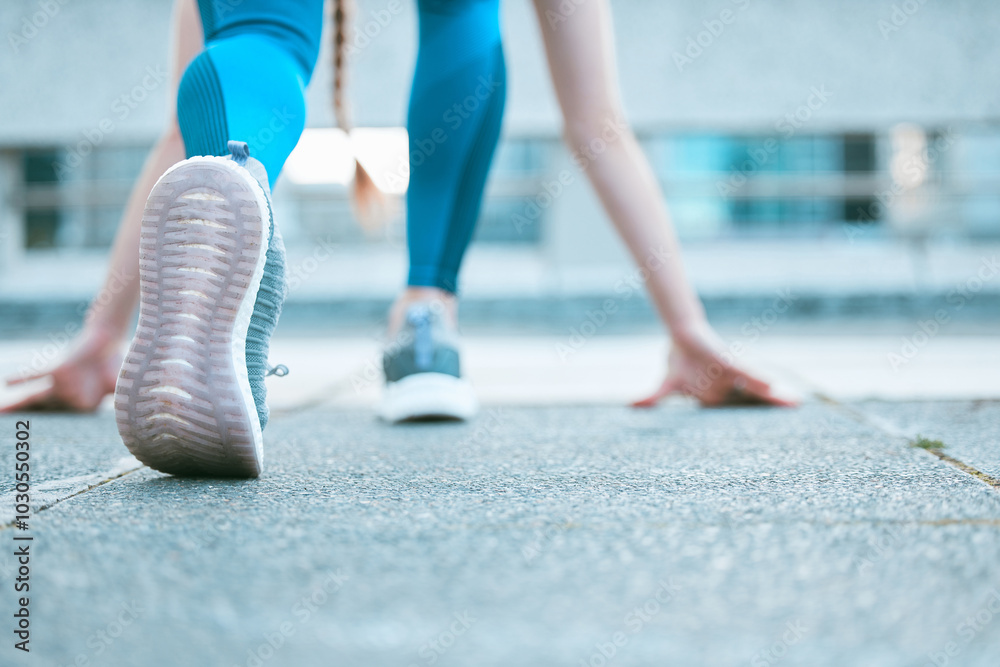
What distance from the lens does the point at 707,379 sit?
47.8 inches

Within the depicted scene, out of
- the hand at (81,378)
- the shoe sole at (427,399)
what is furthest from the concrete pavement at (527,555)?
the hand at (81,378)

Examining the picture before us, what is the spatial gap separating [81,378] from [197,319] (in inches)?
24.8

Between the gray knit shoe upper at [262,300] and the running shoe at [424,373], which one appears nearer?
the gray knit shoe upper at [262,300]

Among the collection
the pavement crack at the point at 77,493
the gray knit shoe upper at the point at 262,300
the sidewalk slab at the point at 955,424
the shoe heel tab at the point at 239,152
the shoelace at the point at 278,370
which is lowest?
the sidewalk slab at the point at 955,424

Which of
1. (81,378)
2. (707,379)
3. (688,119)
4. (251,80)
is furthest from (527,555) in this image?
(688,119)

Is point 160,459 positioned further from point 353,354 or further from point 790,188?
point 790,188

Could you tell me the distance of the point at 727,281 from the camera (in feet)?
19.4

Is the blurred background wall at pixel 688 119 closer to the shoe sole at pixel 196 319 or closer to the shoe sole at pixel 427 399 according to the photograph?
the shoe sole at pixel 427 399

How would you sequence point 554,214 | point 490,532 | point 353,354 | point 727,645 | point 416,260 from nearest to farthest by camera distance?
point 727,645
point 490,532
point 416,260
point 353,354
point 554,214

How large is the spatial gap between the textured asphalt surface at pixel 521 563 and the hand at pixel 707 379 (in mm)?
394

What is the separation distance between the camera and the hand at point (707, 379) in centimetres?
119

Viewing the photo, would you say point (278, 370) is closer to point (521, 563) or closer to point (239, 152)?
point (239, 152)

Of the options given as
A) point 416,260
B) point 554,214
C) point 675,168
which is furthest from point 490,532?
point 675,168

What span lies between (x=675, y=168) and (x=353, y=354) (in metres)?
4.08
